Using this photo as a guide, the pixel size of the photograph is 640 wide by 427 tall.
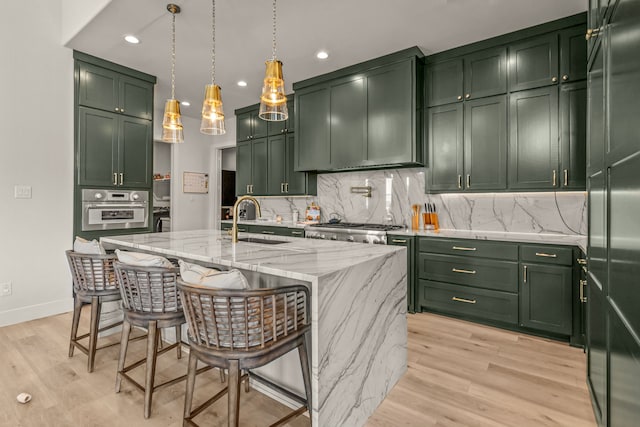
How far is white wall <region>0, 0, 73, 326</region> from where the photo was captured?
3158 millimetres

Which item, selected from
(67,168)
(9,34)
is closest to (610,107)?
(67,168)

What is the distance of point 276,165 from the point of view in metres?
5.02

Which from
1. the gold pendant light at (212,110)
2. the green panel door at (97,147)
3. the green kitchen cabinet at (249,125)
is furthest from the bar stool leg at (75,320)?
the green kitchen cabinet at (249,125)

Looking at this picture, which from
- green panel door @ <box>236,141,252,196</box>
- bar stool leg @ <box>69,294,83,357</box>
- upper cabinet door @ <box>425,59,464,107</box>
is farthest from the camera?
green panel door @ <box>236,141,252,196</box>


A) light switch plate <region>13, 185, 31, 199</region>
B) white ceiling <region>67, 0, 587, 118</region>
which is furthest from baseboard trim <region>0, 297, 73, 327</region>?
white ceiling <region>67, 0, 587, 118</region>

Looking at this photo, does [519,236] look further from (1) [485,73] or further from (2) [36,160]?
(2) [36,160]

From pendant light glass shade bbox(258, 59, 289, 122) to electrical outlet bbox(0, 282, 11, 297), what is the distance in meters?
3.11

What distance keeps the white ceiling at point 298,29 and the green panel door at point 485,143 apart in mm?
678

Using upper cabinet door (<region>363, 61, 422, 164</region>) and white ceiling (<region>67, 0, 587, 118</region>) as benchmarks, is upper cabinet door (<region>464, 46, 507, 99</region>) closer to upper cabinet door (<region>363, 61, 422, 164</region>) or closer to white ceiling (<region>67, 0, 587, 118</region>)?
white ceiling (<region>67, 0, 587, 118</region>)

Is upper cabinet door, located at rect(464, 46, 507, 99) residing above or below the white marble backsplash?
above

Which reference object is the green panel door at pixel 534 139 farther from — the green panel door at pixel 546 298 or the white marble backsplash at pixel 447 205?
the green panel door at pixel 546 298

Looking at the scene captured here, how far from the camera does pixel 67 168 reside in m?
3.55

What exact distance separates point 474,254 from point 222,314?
8.33ft

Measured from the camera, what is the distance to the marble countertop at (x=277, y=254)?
154 cm
